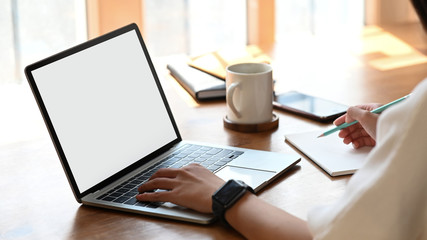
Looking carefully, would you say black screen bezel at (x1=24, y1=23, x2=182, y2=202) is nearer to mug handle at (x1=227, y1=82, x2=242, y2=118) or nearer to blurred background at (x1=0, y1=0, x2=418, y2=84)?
mug handle at (x1=227, y1=82, x2=242, y2=118)

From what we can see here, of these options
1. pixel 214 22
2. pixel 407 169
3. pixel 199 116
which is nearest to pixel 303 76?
pixel 199 116

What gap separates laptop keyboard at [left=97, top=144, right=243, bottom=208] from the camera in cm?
108

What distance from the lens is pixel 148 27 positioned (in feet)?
13.2

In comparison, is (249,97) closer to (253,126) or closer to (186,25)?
(253,126)

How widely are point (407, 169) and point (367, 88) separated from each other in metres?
0.98

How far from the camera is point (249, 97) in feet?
4.66

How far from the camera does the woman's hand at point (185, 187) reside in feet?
3.35

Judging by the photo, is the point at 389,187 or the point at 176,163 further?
the point at 176,163

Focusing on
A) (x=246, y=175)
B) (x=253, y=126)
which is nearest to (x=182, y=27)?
(x=253, y=126)

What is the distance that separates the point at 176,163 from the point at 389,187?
54 centimetres

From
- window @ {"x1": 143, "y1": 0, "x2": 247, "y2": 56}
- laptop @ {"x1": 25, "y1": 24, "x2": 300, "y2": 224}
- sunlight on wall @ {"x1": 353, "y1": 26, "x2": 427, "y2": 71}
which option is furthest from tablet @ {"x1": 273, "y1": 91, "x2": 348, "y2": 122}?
window @ {"x1": 143, "y1": 0, "x2": 247, "y2": 56}

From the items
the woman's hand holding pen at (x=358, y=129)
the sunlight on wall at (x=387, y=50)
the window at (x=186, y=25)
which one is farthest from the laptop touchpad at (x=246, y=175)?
the window at (x=186, y=25)

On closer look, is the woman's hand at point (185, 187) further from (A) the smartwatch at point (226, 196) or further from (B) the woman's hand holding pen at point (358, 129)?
(B) the woman's hand holding pen at point (358, 129)

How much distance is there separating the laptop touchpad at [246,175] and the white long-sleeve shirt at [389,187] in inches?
12.5
